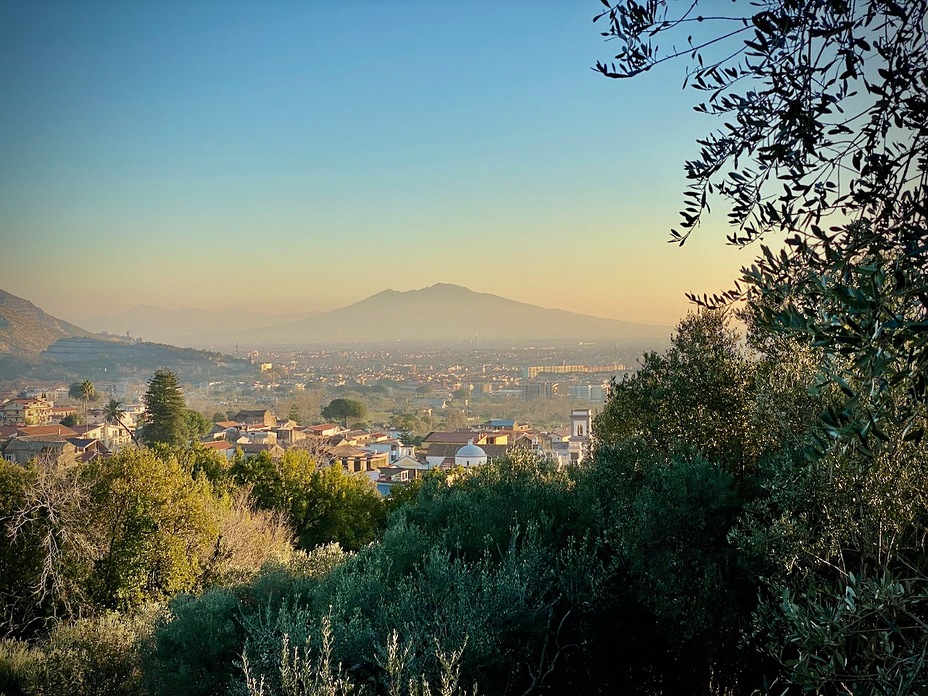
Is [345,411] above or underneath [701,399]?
underneath

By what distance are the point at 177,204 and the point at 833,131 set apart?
60.2 meters

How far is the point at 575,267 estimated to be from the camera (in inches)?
1852

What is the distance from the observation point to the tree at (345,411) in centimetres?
7256

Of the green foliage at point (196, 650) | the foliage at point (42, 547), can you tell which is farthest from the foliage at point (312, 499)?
the green foliage at point (196, 650)

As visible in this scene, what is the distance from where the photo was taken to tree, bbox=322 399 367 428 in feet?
238

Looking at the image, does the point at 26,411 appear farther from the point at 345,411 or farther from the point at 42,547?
the point at 42,547

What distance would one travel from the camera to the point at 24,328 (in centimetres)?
6875

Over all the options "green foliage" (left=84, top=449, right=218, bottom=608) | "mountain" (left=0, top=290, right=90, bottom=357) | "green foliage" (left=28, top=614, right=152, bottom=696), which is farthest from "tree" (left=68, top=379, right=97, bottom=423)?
"green foliage" (left=28, top=614, right=152, bottom=696)

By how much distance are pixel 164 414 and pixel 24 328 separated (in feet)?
120

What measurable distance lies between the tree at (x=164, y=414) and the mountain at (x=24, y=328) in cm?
2767

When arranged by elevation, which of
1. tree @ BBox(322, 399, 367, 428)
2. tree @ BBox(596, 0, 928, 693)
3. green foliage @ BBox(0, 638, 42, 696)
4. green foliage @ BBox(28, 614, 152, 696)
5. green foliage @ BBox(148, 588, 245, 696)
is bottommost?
tree @ BBox(322, 399, 367, 428)

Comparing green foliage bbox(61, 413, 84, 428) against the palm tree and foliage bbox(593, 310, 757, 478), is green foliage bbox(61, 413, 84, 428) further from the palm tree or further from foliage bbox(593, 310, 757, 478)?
foliage bbox(593, 310, 757, 478)

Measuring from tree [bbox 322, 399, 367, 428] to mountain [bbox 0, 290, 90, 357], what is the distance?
28.5 m

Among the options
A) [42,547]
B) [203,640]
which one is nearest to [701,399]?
[203,640]
